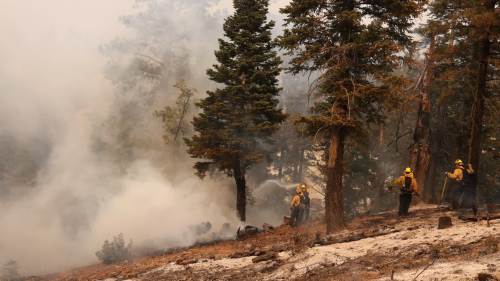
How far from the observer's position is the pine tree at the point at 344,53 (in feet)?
46.2

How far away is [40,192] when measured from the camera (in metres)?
29.0

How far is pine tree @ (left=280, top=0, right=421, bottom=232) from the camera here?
554 inches

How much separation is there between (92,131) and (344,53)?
2767 cm

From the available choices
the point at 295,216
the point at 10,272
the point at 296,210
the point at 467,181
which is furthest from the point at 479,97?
the point at 10,272

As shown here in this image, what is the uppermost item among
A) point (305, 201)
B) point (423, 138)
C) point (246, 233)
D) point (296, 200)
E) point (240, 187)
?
point (423, 138)

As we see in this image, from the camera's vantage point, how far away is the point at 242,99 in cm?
2097

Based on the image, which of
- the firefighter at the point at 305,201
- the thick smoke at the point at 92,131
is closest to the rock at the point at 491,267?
the firefighter at the point at 305,201

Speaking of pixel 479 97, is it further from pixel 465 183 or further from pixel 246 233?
pixel 246 233

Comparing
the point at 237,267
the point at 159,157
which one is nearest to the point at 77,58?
the point at 159,157

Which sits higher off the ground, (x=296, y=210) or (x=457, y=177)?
(x=457, y=177)

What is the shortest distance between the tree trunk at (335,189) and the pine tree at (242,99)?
19.2 ft

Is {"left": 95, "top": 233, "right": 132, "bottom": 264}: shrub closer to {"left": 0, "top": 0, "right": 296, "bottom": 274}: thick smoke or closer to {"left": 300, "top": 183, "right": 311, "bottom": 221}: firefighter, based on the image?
{"left": 0, "top": 0, "right": 296, "bottom": 274}: thick smoke

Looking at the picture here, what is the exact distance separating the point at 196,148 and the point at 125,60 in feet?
83.4

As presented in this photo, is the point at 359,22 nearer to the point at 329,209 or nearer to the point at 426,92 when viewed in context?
the point at 329,209
